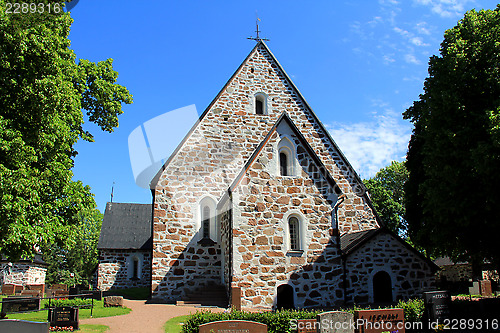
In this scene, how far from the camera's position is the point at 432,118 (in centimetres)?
1493

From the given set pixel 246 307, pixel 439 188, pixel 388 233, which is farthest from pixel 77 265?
pixel 439 188

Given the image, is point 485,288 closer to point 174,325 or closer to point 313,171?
point 313,171

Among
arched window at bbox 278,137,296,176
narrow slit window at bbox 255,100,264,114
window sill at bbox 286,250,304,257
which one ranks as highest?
→ narrow slit window at bbox 255,100,264,114

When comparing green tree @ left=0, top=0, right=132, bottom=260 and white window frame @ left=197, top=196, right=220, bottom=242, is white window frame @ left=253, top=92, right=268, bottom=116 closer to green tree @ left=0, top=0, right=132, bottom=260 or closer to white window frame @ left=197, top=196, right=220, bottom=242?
white window frame @ left=197, top=196, right=220, bottom=242

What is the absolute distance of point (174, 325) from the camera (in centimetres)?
1226

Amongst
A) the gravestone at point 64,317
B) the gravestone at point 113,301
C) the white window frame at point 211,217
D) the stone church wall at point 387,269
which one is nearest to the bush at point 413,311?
the stone church wall at point 387,269

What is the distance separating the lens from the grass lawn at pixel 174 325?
11.4 m

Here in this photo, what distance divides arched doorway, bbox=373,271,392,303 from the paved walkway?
7506 mm

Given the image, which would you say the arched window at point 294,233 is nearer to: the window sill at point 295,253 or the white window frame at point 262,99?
the window sill at point 295,253

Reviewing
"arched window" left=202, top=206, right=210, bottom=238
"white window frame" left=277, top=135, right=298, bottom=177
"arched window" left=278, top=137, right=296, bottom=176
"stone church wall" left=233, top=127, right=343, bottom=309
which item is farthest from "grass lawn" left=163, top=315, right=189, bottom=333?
"white window frame" left=277, top=135, right=298, bottom=177

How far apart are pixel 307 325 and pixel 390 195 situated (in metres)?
32.9

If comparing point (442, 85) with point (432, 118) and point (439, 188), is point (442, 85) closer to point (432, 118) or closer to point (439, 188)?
point (432, 118)

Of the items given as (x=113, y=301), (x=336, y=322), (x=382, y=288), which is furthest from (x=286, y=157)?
(x=113, y=301)

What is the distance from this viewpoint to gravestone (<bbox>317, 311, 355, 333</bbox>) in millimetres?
10164
